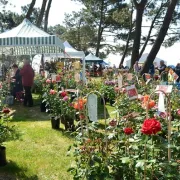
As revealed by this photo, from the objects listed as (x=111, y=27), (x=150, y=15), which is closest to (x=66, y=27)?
(x=111, y=27)

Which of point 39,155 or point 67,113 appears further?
point 67,113

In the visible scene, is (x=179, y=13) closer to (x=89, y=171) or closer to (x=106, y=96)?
(x=106, y=96)

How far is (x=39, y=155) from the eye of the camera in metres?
4.79

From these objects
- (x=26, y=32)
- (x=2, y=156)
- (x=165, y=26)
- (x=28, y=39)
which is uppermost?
(x=165, y=26)

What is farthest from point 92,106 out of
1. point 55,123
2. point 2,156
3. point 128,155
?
point 55,123

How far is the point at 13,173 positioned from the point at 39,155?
77cm

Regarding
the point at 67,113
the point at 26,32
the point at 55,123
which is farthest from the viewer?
the point at 26,32

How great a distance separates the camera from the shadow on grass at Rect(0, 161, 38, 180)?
391cm

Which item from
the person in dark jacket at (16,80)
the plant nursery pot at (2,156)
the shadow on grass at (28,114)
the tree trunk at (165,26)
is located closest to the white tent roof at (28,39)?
the person in dark jacket at (16,80)

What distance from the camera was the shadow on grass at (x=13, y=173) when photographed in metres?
3.91

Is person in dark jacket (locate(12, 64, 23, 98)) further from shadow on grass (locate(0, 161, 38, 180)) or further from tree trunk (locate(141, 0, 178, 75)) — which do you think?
shadow on grass (locate(0, 161, 38, 180))

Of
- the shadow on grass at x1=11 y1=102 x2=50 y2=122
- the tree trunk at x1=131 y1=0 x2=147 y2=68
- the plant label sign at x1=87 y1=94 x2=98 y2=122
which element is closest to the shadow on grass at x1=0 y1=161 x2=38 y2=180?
the plant label sign at x1=87 y1=94 x2=98 y2=122

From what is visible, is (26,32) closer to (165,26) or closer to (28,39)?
(28,39)

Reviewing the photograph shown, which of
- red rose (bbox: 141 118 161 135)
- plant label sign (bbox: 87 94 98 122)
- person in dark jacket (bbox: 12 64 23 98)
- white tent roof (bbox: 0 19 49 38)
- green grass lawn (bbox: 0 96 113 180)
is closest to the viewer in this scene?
red rose (bbox: 141 118 161 135)
